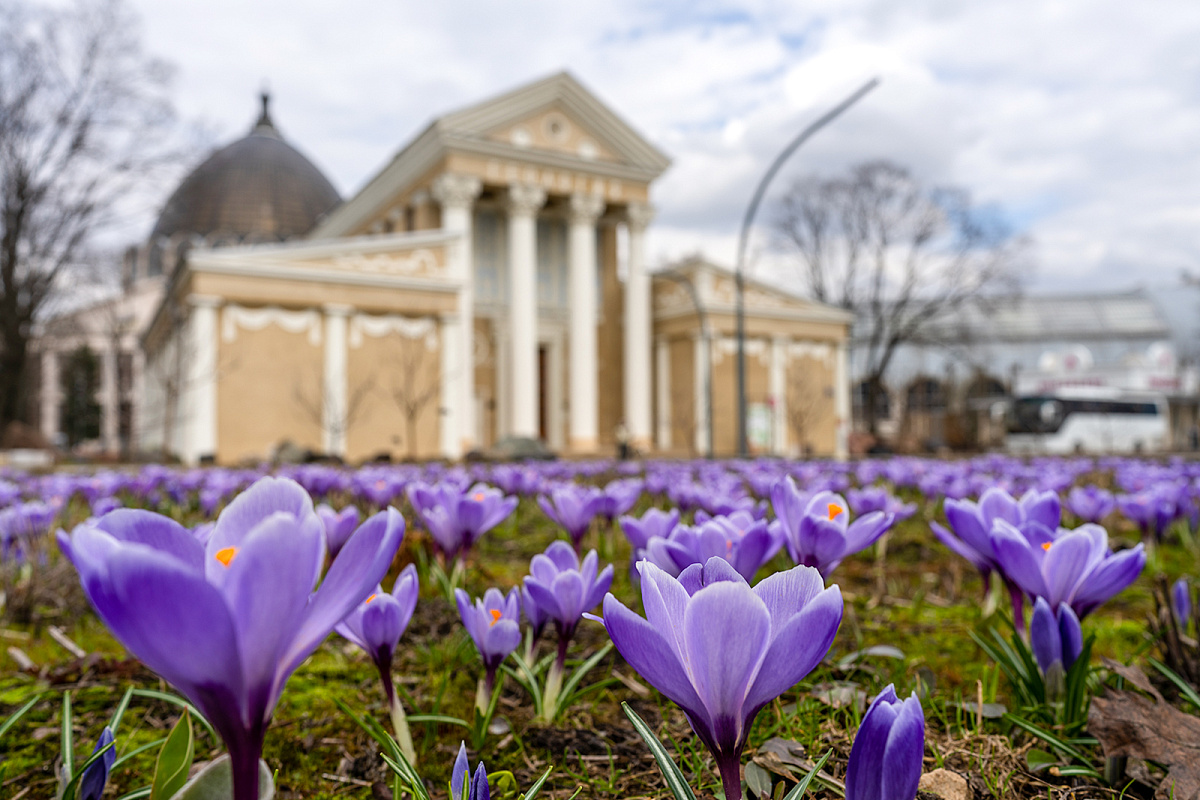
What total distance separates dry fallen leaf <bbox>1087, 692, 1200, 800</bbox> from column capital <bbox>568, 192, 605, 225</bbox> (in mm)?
29695

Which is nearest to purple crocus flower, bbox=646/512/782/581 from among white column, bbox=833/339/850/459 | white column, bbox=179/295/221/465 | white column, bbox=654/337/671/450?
white column, bbox=179/295/221/465

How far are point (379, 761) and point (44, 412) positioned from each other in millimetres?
80601

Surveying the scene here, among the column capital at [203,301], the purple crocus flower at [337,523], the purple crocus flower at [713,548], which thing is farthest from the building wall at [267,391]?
the purple crocus flower at [713,548]

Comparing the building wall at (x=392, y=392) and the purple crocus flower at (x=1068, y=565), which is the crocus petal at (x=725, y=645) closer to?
the purple crocus flower at (x=1068, y=565)

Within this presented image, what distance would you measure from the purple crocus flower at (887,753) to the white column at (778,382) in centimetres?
A: 3388

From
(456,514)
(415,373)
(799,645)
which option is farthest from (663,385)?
(799,645)

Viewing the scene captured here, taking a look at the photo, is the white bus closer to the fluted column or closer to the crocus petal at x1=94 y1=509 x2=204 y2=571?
the crocus petal at x1=94 y1=509 x2=204 y2=571

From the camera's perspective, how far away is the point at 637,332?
3189 cm

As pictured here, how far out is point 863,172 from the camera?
129 feet

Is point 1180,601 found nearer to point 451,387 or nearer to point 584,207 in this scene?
point 451,387

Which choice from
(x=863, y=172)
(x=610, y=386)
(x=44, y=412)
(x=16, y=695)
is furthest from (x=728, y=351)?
(x=44, y=412)

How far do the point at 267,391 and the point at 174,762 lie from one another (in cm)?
2535

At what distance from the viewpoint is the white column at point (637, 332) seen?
103 feet

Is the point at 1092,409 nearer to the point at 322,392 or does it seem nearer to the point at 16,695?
the point at 322,392
